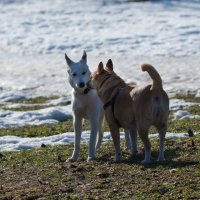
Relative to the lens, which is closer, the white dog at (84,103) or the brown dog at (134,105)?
the brown dog at (134,105)

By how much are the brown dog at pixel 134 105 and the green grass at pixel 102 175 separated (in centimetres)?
50

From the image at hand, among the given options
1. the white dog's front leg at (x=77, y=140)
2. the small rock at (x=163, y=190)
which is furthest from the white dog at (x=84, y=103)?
the small rock at (x=163, y=190)

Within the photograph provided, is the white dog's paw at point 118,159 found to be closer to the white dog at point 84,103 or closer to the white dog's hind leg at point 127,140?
the white dog at point 84,103

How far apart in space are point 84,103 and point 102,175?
223cm

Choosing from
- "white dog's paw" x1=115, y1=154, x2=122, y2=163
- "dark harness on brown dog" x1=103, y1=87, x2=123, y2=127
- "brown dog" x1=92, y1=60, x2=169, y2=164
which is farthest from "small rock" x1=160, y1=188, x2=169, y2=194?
"dark harness on brown dog" x1=103, y1=87, x2=123, y2=127

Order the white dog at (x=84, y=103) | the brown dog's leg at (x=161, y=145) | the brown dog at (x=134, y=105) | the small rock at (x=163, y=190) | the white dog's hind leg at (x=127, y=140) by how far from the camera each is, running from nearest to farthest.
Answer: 1. the small rock at (x=163, y=190)
2. the brown dog at (x=134, y=105)
3. the brown dog's leg at (x=161, y=145)
4. the white dog at (x=84, y=103)
5. the white dog's hind leg at (x=127, y=140)

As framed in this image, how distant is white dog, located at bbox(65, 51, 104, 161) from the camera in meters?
12.5

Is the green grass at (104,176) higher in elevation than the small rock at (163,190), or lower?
lower

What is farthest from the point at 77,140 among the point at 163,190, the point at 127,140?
the point at 163,190

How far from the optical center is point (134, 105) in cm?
1127

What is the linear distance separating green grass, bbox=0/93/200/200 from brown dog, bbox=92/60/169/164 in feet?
1.64

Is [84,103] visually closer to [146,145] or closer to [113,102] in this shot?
[113,102]

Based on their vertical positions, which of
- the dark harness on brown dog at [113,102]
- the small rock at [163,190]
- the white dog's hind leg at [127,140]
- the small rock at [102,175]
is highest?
the dark harness on brown dog at [113,102]

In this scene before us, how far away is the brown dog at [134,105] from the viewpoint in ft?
36.2
